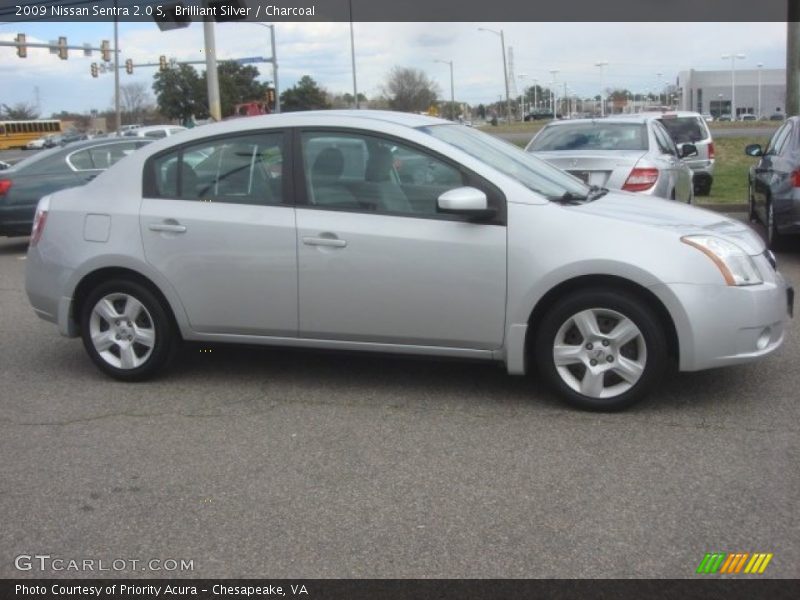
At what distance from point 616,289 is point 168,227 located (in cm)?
271

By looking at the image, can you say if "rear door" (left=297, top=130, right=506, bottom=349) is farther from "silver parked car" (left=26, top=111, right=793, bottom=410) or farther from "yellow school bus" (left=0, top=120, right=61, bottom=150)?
"yellow school bus" (left=0, top=120, right=61, bottom=150)

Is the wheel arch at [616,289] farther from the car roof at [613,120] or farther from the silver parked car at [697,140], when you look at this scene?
the silver parked car at [697,140]

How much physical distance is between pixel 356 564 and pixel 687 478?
63.1 inches

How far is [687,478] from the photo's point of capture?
154 inches

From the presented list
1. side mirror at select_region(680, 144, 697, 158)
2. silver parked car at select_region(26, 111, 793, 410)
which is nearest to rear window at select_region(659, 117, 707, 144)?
side mirror at select_region(680, 144, 697, 158)

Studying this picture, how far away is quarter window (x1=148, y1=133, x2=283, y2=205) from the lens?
529 centimetres

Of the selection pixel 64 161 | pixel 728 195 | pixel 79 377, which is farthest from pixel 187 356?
pixel 728 195

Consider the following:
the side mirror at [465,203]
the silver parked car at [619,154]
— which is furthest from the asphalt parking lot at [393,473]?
the silver parked car at [619,154]

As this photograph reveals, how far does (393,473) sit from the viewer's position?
4.09 meters

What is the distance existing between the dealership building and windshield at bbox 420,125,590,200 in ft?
343

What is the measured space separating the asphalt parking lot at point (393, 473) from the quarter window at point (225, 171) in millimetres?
1215

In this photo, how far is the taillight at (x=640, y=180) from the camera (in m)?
8.92

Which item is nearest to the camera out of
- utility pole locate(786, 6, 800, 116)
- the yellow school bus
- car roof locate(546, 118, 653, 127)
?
car roof locate(546, 118, 653, 127)

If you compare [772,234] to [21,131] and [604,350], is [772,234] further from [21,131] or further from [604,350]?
[21,131]
